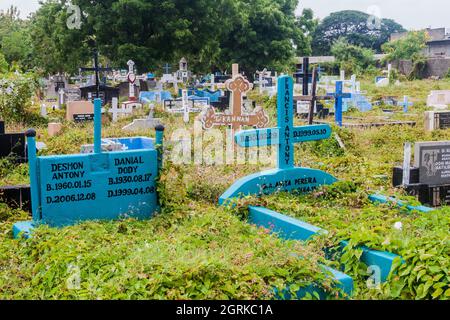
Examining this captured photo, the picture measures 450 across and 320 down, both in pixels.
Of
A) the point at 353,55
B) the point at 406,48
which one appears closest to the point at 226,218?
the point at 353,55

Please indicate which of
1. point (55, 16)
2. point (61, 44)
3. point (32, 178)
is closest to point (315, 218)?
point (32, 178)

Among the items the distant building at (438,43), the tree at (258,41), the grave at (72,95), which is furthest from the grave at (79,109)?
the distant building at (438,43)

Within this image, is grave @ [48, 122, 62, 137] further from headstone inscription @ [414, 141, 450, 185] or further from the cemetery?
headstone inscription @ [414, 141, 450, 185]

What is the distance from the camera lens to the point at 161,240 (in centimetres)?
563

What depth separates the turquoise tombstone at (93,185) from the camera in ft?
20.6

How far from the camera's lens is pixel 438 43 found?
201ft

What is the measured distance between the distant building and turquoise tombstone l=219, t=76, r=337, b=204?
5512 cm

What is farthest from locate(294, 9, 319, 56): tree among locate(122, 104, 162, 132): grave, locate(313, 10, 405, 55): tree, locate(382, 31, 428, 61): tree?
locate(122, 104, 162, 132): grave

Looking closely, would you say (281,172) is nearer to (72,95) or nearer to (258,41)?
(72,95)

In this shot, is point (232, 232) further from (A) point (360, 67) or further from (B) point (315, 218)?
(A) point (360, 67)

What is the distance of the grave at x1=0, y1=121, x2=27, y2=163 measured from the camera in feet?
31.9

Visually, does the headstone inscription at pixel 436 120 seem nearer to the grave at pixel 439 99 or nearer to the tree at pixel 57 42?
the grave at pixel 439 99

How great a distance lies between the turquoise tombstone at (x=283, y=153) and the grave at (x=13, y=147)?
414 centimetres
